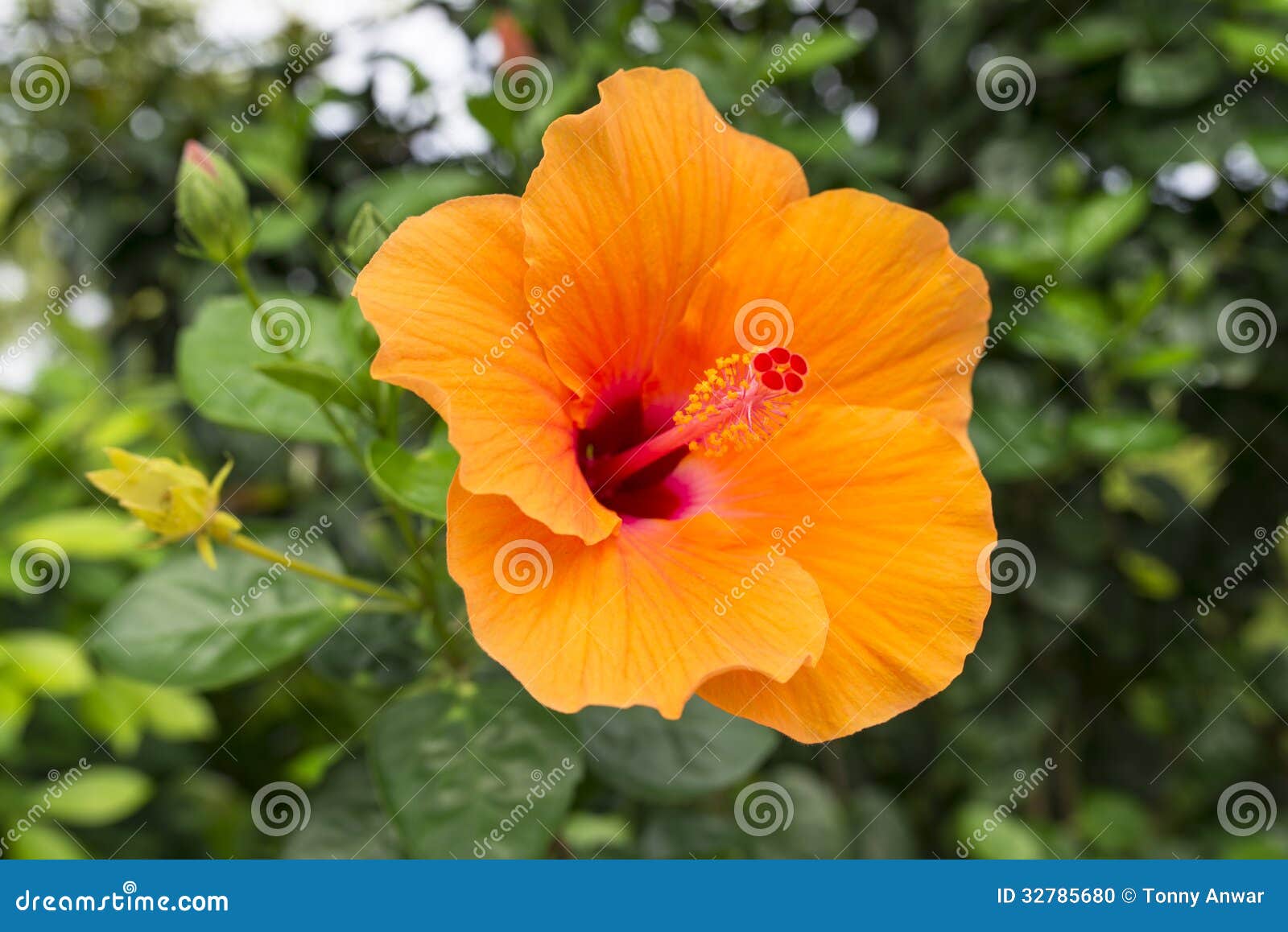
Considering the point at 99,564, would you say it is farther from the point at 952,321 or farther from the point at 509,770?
the point at 952,321

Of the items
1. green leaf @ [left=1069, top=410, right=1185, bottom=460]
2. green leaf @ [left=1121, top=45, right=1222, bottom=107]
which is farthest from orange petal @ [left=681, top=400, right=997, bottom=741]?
green leaf @ [left=1121, top=45, right=1222, bottom=107]

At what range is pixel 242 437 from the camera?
2.03 meters

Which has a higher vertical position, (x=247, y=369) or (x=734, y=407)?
(x=734, y=407)

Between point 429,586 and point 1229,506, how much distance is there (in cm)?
167

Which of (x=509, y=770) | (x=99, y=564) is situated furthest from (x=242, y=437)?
(x=509, y=770)

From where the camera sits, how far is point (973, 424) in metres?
1.71

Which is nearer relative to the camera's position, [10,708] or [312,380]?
[312,380]
